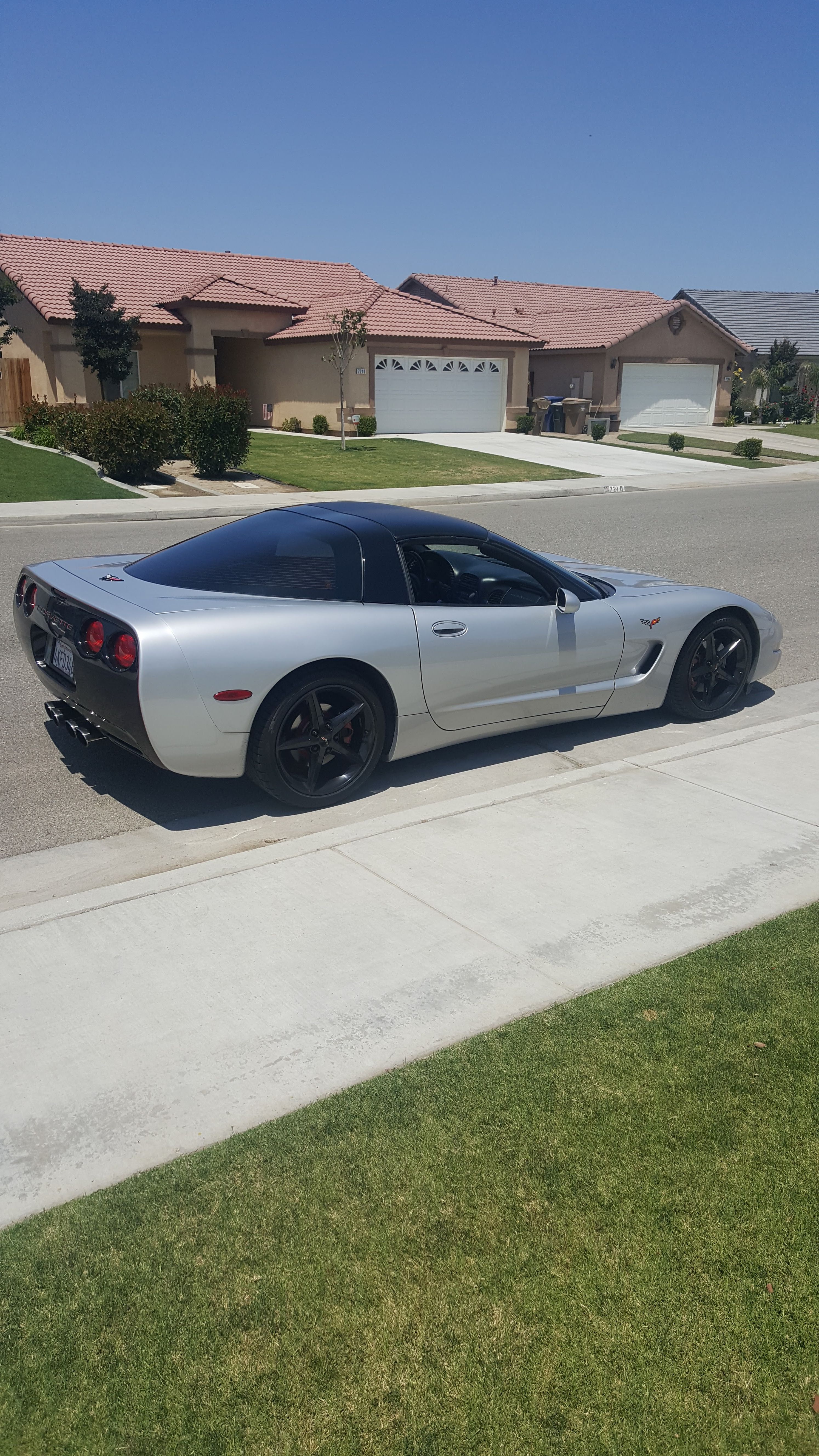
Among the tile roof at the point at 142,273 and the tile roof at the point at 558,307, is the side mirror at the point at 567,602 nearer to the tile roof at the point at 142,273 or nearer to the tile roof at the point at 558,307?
the tile roof at the point at 142,273

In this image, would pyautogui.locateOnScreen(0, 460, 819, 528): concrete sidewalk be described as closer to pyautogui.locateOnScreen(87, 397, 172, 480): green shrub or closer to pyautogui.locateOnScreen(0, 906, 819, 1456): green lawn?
pyautogui.locateOnScreen(87, 397, 172, 480): green shrub

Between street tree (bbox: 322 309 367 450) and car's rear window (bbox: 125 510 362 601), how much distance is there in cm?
2362

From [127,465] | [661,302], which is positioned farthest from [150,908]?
[661,302]

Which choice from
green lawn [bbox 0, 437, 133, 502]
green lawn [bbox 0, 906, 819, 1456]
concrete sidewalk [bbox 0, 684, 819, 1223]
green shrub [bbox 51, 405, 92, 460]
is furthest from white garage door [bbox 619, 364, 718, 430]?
green lawn [bbox 0, 906, 819, 1456]

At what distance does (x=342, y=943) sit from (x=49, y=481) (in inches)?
725

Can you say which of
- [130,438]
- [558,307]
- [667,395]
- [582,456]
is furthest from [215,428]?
[558,307]

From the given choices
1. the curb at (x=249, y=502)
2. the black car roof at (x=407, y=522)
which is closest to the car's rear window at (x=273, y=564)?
the black car roof at (x=407, y=522)

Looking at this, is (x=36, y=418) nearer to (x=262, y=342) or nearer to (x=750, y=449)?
(x=262, y=342)

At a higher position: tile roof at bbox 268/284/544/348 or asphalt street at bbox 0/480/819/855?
tile roof at bbox 268/284/544/348

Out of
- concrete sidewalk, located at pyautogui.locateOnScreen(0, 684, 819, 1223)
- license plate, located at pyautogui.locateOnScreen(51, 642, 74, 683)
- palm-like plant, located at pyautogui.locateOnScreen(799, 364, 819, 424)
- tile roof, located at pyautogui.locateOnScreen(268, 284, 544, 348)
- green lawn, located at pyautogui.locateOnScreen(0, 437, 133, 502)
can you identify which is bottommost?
concrete sidewalk, located at pyautogui.locateOnScreen(0, 684, 819, 1223)

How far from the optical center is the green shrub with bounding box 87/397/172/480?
68.8ft

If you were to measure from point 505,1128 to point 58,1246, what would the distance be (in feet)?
3.84

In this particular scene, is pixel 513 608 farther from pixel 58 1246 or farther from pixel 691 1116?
pixel 58 1246

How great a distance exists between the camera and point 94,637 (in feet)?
16.3
